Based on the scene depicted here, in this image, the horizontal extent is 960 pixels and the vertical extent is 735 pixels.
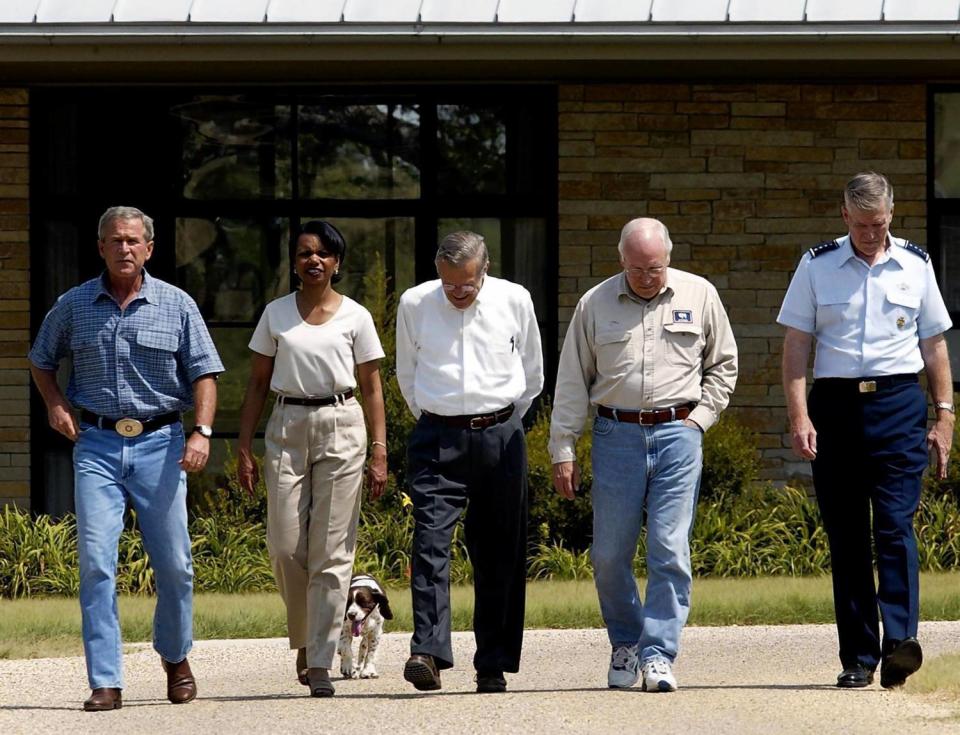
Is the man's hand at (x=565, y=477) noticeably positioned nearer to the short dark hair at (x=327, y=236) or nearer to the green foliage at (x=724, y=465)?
the short dark hair at (x=327, y=236)

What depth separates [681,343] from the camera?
7.30 m

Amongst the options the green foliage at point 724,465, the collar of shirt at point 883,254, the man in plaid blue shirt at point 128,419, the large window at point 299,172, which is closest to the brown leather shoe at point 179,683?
the man in plaid blue shirt at point 128,419

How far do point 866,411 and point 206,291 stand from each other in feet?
22.3

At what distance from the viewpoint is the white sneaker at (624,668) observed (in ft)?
24.0

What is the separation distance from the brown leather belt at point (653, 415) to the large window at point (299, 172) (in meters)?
5.37

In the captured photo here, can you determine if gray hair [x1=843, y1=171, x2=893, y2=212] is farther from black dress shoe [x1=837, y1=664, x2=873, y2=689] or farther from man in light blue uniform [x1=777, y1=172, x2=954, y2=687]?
black dress shoe [x1=837, y1=664, x2=873, y2=689]

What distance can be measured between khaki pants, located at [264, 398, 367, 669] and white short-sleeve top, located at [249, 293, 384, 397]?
97 millimetres

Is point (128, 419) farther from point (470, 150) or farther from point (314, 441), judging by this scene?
point (470, 150)

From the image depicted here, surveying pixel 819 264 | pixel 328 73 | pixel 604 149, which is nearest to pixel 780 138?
pixel 604 149

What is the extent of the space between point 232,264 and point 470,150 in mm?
1885

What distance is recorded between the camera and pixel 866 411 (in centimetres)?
715
